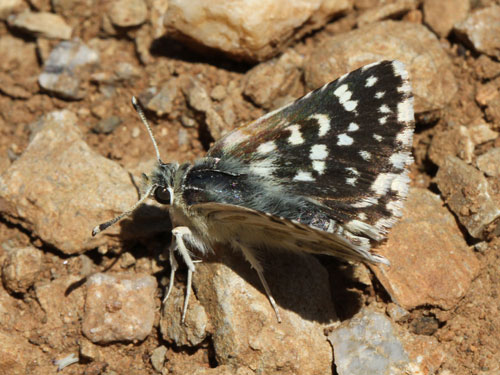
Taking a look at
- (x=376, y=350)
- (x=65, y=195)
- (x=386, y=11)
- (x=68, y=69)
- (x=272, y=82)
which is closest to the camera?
(x=376, y=350)

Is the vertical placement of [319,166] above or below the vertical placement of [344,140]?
below

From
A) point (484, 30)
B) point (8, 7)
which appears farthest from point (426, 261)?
point (8, 7)

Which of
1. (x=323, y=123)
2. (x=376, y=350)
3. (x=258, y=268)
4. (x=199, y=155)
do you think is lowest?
(x=376, y=350)

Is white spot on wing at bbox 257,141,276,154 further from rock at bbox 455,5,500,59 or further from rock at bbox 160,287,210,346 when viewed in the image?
rock at bbox 455,5,500,59

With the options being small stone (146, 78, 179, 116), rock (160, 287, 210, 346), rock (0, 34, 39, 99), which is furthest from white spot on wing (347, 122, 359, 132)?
rock (0, 34, 39, 99)

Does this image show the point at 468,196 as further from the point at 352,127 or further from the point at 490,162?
the point at 352,127

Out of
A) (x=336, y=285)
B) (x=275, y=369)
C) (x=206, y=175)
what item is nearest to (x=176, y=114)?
(x=206, y=175)
